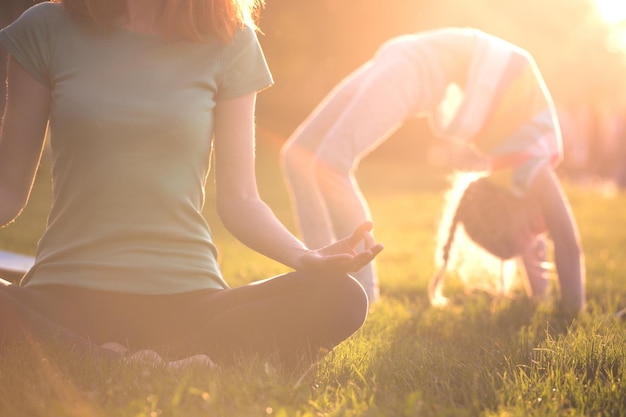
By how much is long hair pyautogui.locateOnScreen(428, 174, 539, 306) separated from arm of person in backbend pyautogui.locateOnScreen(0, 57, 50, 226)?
2943mm

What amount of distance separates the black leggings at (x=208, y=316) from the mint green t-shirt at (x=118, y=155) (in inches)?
2.8

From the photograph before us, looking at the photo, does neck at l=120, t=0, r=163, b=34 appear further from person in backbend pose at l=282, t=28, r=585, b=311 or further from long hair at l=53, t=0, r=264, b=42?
person in backbend pose at l=282, t=28, r=585, b=311

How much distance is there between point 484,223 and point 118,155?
9.36 feet

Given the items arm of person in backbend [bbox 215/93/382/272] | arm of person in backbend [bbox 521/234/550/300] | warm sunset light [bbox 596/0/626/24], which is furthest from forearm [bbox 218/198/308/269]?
warm sunset light [bbox 596/0/626/24]

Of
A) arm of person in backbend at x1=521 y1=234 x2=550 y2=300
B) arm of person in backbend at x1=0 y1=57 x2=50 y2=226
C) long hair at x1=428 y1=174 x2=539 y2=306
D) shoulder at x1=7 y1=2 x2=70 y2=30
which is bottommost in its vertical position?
arm of person in backbend at x1=521 y1=234 x2=550 y2=300

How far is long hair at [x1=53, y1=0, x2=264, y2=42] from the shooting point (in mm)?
2844

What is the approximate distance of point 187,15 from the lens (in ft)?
9.45

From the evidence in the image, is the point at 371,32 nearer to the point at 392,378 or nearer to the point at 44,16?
the point at 44,16

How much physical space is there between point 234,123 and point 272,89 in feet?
15.2

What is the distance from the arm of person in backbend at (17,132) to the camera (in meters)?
2.80

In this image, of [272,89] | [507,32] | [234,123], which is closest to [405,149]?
[507,32]

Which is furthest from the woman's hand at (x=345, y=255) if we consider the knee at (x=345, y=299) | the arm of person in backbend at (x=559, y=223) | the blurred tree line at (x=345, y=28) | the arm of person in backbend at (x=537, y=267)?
the arm of person in backbend at (x=537, y=267)

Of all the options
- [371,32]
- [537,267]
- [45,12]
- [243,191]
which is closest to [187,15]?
[45,12]

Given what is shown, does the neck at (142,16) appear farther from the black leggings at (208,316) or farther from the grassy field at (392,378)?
the grassy field at (392,378)
